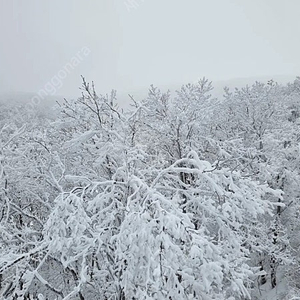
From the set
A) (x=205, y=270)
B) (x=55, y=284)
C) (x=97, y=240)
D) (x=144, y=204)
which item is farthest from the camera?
(x=55, y=284)

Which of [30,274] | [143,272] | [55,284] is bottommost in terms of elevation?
[55,284]

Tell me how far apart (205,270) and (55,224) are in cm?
275

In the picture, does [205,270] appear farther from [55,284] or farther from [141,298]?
[55,284]

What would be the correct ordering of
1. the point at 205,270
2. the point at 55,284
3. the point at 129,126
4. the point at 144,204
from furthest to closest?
1. the point at 55,284
2. the point at 129,126
3. the point at 144,204
4. the point at 205,270

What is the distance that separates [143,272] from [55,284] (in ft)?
24.9

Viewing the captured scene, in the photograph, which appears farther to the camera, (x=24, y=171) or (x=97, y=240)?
(x=24, y=171)

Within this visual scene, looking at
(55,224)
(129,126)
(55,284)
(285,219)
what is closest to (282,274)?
(285,219)

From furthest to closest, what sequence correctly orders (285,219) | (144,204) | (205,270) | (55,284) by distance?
1. (285,219)
2. (55,284)
3. (144,204)
4. (205,270)

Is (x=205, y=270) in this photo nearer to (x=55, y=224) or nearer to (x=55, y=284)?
(x=55, y=224)

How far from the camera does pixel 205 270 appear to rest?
16.3ft

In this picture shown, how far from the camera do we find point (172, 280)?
5.21 metres

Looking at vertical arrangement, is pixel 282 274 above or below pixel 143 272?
below

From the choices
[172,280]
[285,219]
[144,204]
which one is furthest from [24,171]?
[285,219]

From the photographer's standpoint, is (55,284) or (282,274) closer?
(55,284)
